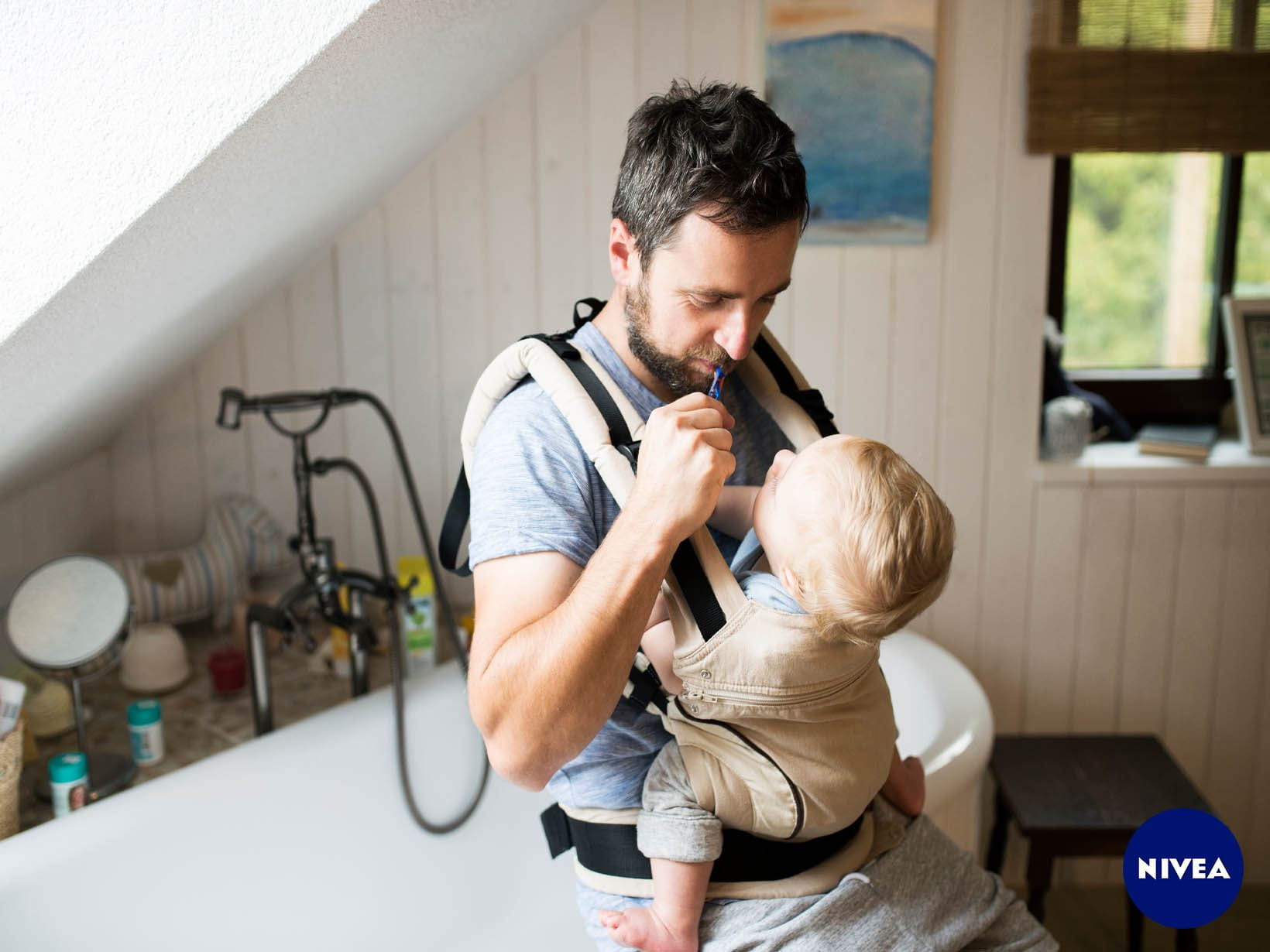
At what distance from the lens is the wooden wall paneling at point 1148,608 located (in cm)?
242

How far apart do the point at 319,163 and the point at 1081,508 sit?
178 cm

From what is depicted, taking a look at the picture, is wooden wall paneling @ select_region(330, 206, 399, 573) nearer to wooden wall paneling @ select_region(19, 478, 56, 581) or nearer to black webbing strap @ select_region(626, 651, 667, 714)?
wooden wall paneling @ select_region(19, 478, 56, 581)

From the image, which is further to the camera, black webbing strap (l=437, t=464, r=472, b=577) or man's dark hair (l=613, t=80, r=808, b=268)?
black webbing strap (l=437, t=464, r=472, b=577)

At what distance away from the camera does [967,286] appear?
2.35 metres

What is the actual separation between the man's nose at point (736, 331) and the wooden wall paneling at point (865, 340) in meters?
1.27

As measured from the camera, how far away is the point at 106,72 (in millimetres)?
1054

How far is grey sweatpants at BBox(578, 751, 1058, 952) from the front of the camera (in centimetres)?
111

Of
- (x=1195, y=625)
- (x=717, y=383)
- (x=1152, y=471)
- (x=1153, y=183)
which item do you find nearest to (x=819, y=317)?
(x=1152, y=471)

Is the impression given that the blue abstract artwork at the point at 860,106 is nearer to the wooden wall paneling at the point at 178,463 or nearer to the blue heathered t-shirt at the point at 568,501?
the blue heathered t-shirt at the point at 568,501

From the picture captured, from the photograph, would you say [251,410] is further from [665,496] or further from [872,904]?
[872,904]

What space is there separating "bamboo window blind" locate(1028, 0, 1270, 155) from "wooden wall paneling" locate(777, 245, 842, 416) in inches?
18.8

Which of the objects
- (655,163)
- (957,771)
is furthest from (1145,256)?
(655,163)

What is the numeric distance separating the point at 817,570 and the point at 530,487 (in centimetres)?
28

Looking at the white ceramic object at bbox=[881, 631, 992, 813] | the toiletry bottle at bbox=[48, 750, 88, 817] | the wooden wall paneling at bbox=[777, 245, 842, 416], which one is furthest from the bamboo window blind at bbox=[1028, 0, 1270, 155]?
the toiletry bottle at bbox=[48, 750, 88, 817]
